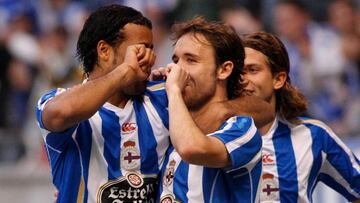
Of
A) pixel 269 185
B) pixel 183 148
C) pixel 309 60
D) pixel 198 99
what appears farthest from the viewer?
pixel 309 60

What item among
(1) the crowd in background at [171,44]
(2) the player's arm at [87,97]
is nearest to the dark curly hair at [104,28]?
(2) the player's arm at [87,97]

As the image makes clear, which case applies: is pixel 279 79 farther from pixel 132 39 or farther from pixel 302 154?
pixel 132 39

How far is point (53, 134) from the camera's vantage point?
485 centimetres

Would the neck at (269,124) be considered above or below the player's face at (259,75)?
below

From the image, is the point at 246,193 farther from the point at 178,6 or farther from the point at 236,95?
the point at 178,6

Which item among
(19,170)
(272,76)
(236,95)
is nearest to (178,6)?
(19,170)

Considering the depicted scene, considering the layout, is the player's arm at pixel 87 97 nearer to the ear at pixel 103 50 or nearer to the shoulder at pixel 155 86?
the ear at pixel 103 50

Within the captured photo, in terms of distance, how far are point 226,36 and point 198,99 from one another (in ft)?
1.10

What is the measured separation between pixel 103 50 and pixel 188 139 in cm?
78

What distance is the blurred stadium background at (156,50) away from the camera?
398 inches

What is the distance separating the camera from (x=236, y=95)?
4953 mm

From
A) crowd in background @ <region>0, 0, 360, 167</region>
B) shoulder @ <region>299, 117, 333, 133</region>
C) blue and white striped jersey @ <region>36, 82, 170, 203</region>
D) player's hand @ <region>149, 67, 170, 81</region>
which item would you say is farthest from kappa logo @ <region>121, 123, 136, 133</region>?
crowd in background @ <region>0, 0, 360, 167</region>

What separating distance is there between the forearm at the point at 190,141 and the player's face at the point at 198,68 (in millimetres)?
167

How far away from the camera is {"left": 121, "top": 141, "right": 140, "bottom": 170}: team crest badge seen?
496 cm
